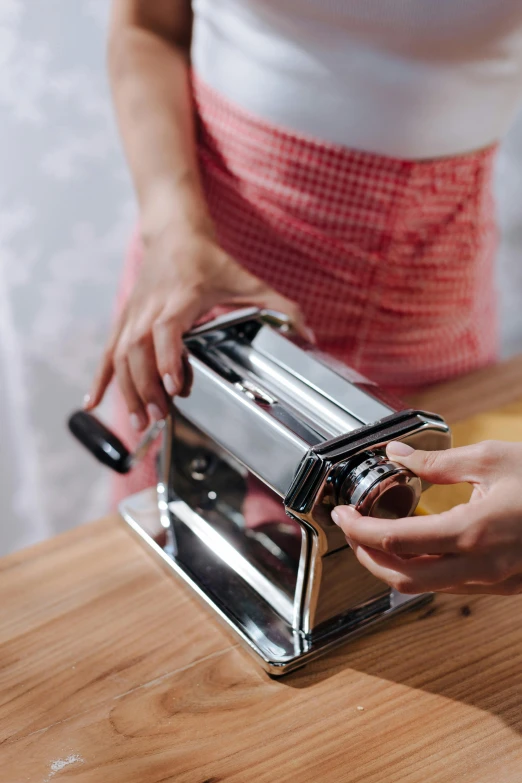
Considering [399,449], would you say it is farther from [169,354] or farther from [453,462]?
[169,354]

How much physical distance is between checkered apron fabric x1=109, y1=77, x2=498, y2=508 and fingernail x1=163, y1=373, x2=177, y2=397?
10.6 inches

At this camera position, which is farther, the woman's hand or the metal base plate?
the metal base plate

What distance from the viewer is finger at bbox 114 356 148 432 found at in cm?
76

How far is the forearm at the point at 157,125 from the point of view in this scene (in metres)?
0.89

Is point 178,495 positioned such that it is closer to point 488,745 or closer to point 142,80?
point 488,745

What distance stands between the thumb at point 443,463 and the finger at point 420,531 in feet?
0.08

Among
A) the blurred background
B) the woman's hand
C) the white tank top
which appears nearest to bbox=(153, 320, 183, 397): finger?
the woman's hand

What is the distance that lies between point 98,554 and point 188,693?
17 centimetres

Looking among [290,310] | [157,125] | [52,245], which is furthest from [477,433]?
[52,245]

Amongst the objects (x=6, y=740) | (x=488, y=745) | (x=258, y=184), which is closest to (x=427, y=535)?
(x=488, y=745)

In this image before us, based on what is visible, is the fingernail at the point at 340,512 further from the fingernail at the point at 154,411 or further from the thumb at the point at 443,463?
the fingernail at the point at 154,411

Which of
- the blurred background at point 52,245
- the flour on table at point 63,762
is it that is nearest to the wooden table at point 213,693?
the flour on table at point 63,762

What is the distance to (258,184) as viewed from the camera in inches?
37.5

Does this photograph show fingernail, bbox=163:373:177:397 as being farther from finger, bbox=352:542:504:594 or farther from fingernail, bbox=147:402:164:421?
finger, bbox=352:542:504:594
